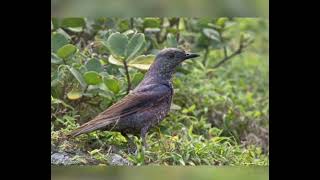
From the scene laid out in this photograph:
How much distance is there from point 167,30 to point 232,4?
78 cm

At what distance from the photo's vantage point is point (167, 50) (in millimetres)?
2963

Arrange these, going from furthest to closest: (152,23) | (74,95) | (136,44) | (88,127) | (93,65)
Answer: (152,23), (74,95), (93,65), (136,44), (88,127)

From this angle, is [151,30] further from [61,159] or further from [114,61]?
[61,159]

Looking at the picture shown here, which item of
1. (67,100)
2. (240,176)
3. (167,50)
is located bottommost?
(240,176)

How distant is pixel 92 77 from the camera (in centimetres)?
303

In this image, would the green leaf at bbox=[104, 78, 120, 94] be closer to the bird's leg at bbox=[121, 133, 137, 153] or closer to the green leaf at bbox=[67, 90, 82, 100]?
the green leaf at bbox=[67, 90, 82, 100]

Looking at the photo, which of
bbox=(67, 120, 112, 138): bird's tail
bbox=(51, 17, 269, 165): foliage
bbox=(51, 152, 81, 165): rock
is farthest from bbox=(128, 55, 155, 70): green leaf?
bbox=(51, 152, 81, 165): rock

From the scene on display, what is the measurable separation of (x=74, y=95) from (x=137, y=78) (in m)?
0.26

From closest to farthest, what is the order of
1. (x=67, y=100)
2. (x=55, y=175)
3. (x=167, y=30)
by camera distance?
(x=55, y=175), (x=67, y=100), (x=167, y=30)

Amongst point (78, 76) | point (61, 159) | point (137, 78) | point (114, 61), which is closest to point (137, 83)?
point (137, 78)

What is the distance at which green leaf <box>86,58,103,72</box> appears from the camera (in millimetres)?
3002

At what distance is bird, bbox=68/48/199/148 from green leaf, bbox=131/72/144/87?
124 millimetres
